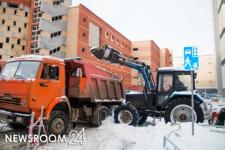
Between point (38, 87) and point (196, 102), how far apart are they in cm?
687

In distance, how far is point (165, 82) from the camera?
12531mm

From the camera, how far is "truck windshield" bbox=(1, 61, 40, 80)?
29.2 feet

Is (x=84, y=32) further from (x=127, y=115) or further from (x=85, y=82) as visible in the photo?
(x=85, y=82)

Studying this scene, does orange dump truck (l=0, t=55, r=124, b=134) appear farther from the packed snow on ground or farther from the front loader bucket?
the packed snow on ground

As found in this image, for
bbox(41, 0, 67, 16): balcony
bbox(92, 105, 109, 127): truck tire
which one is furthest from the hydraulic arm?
bbox(41, 0, 67, 16): balcony

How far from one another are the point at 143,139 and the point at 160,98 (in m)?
3.76

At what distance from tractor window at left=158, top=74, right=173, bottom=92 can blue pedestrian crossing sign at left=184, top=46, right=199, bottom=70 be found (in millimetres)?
3153

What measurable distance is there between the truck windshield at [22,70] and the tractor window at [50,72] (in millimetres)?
302

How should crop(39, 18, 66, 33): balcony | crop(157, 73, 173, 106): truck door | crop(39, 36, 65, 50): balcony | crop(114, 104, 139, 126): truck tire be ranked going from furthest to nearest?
1. crop(39, 18, 66, 33): balcony
2. crop(39, 36, 65, 50): balcony
3. crop(157, 73, 173, 106): truck door
4. crop(114, 104, 139, 126): truck tire

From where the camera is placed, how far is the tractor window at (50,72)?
9.16m

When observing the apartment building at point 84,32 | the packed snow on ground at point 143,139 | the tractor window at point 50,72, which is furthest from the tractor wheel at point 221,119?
the apartment building at point 84,32

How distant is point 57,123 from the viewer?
9375 mm

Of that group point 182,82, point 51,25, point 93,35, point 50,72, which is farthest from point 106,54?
point 93,35

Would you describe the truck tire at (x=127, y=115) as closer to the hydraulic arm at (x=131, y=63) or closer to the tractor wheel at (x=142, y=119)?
the tractor wheel at (x=142, y=119)
